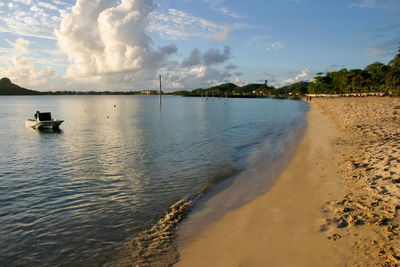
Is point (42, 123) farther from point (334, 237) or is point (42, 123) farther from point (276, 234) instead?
point (334, 237)

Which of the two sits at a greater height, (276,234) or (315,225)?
(315,225)

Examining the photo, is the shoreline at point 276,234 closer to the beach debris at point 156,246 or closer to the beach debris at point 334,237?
the beach debris at point 334,237

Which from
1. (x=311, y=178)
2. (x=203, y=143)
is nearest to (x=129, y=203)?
(x=311, y=178)

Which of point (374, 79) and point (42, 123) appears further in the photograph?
point (374, 79)

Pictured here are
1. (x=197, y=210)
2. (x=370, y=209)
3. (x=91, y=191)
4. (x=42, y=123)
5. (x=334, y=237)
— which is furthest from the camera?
(x=42, y=123)

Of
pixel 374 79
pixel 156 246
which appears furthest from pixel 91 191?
pixel 374 79

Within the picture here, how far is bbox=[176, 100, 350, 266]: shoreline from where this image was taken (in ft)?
18.9

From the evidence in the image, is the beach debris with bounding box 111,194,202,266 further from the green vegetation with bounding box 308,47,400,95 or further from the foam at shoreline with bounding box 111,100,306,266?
the green vegetation with bounding box 308,47,400,95

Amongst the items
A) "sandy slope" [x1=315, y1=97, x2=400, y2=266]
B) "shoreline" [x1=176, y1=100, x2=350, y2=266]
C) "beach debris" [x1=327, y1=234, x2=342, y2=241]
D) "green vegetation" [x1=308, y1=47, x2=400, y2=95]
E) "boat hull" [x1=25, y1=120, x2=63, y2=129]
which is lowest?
"shoreline" [x1=176, y1=100, x2=350, y2=266]

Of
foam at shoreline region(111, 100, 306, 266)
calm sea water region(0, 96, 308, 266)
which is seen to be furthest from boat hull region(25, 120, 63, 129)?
foam at shoreline region(111, 100, 306, 266)

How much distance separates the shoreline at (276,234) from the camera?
18.9ft

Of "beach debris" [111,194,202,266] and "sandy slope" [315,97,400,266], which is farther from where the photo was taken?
"beach debris" [111,194,202,266]

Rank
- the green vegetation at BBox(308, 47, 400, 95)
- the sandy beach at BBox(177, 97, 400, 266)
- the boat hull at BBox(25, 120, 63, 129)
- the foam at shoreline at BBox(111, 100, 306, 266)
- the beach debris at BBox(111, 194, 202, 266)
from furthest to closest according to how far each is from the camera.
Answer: the green vegetation at BBox(308, 47, 400, 95) < the boat hull at BBox(25, 120, 63, 129) < the foam at shoreline at BBox(111, 100, 306, 266) < the beach debris at BBox(111, 194, 202, 266) < the sandy beach at BBox(177, 97, 400, 266)

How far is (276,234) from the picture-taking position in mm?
6809
